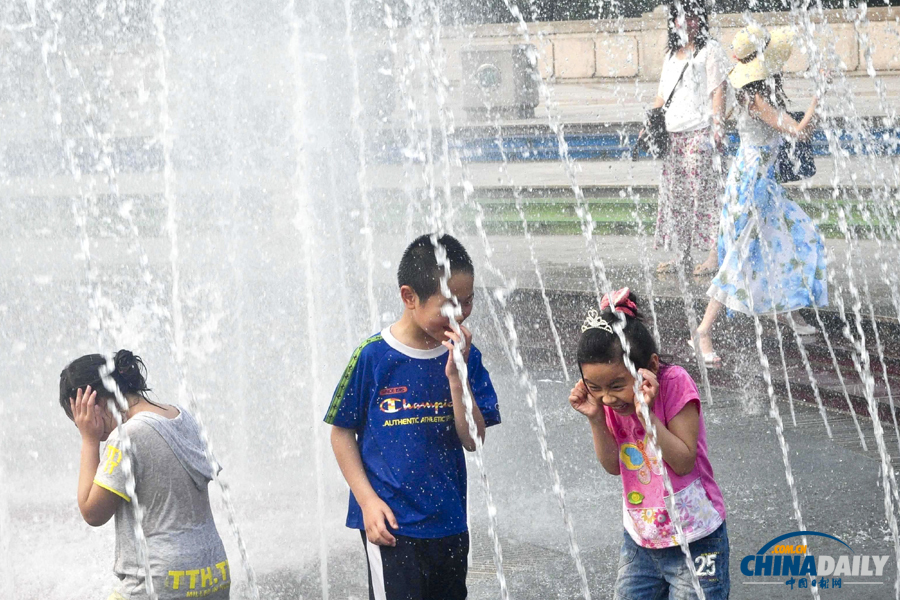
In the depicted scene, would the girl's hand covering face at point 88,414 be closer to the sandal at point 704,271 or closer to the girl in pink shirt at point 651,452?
the girl in pink shirt at point 651,452

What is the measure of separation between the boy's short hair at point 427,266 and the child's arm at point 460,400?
0.40ft

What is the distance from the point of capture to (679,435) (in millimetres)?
2490

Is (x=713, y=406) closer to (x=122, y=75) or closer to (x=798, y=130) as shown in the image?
(x=798, y=130)

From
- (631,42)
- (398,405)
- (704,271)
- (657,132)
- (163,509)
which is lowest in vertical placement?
(704,271)

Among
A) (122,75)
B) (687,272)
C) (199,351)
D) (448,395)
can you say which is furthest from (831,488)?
(122,75)

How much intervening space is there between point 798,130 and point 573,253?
3660mm

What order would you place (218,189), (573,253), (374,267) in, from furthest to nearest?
(573,253), (374,267), (218,189)

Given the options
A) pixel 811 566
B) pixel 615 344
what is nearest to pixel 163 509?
pixel 615 344

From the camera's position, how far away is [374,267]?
702cm

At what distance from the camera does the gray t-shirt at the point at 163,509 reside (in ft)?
8.52

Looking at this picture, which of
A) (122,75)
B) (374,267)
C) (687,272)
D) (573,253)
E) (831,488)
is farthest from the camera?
(122,75)

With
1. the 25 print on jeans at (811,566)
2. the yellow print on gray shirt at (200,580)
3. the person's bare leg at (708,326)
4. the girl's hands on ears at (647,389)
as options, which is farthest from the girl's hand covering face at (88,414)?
the person's bare leg at (708,326)

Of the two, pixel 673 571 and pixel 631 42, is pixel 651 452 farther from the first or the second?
pixel 631 42

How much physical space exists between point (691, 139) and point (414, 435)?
5573 mm
